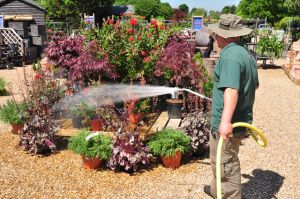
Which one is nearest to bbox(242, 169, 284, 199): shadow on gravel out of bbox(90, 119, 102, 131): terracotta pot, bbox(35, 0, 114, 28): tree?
bbox(90, 119, 102, 131): terracotta pot

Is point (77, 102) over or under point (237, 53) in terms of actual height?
under

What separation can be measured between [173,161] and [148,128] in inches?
31.6

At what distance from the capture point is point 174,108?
5.92 metres

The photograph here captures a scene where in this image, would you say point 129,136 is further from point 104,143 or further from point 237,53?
point 237,53

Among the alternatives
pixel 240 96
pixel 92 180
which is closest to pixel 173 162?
pixel 92 180

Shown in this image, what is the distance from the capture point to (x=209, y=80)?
20.8 ft

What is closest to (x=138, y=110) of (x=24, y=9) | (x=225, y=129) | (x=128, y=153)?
(x=128, y=153)

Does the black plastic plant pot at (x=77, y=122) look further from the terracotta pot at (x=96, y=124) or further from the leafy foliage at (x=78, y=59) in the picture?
the leafy foliage at (x=78, y=59)

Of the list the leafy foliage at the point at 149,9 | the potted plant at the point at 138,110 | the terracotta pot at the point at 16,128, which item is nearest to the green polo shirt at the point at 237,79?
the potted plant at the point at 138,110

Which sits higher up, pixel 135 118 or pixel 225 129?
pixel 225 129

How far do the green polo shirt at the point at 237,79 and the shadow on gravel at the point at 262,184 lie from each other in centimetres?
115

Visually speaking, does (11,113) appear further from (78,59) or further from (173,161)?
(173,161)

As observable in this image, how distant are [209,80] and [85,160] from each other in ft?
9.01

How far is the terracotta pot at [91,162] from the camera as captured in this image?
457cm
